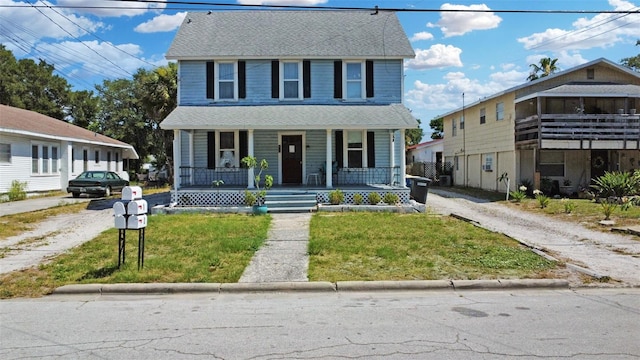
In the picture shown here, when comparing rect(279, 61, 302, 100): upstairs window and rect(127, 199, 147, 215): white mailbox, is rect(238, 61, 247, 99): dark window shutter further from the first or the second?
rect(127, 199, 147, 215): white mailbox

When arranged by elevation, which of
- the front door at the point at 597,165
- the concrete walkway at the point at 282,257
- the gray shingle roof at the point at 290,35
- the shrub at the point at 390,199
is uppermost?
the gray shingle roof at the point at 290,35

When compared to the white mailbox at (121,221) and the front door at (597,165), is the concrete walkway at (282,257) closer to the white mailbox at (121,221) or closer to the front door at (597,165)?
the white mailbox at (121,221)

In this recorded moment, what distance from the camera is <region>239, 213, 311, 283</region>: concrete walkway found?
818 centimetres

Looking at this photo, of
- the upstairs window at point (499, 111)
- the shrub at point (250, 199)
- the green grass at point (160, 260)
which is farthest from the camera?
the upstairs window at point (499, 111)

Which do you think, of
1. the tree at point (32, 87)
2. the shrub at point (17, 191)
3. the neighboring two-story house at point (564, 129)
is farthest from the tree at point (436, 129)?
the shrub at point (17, 191)

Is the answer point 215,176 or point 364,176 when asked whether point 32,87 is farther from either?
point 364,176

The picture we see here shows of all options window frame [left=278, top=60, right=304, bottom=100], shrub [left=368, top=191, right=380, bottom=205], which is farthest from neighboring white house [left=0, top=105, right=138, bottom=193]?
shrub [left=368, top=191, right=380, bottom=205]

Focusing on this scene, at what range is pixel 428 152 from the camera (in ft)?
160

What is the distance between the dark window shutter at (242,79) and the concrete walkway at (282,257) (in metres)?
8.18

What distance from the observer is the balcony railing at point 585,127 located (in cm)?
2128

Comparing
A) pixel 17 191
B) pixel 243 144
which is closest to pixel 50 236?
pixel 243 144

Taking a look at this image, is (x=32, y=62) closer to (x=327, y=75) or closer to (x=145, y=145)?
(x=145, y=145)

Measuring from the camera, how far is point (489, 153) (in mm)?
27328

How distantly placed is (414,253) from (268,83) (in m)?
12.5
